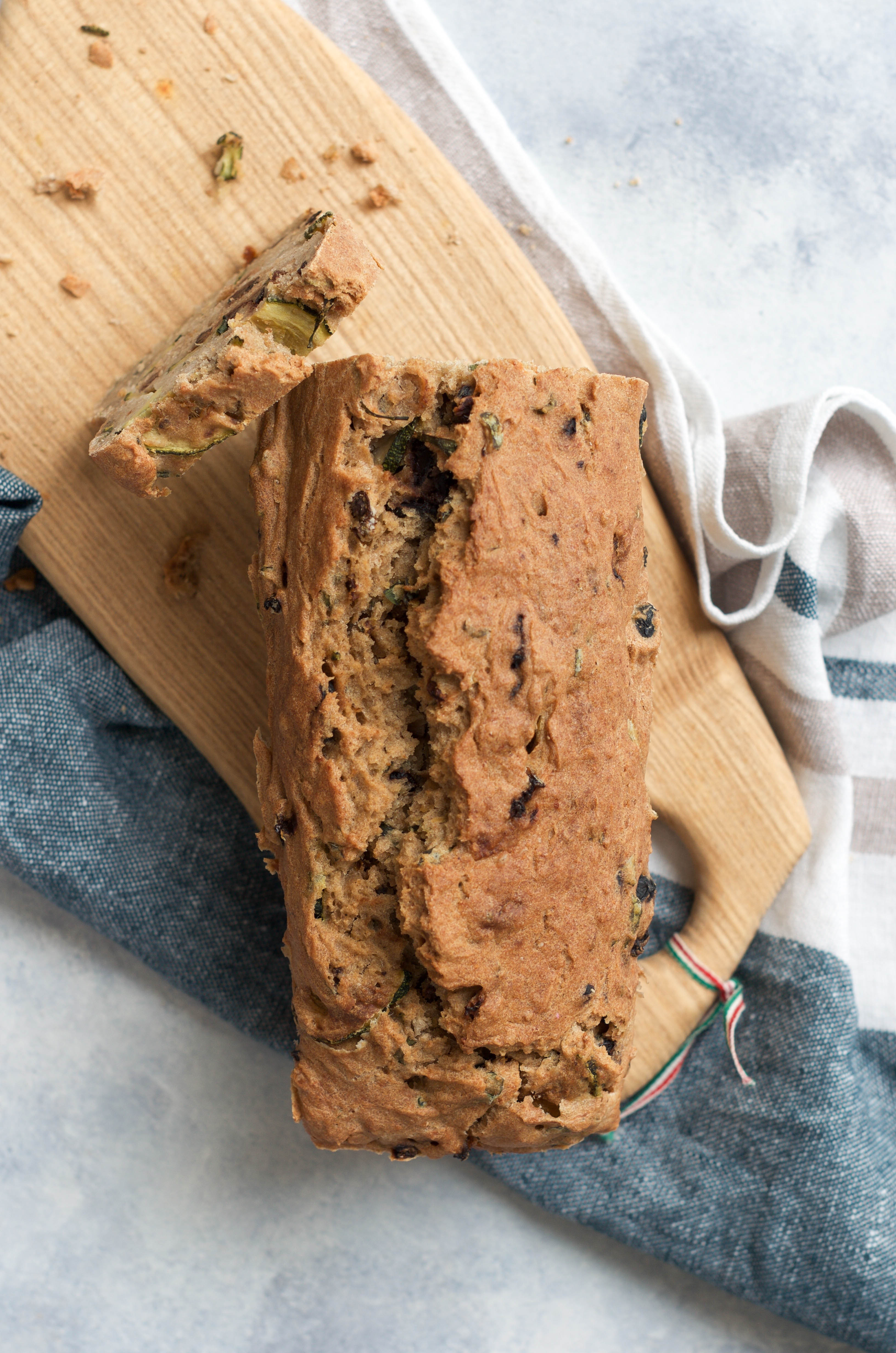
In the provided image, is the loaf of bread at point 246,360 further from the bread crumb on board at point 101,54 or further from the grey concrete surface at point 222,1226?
the grey concrete surface at point 222,1226

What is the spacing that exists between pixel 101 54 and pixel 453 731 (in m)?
1.89

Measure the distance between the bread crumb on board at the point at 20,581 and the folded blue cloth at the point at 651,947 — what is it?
3cm

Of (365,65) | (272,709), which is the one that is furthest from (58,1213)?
(365,65)

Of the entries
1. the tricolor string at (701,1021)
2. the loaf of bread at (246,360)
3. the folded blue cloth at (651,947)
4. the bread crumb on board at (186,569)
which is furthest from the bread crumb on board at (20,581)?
the tricolor string at (701,1021)

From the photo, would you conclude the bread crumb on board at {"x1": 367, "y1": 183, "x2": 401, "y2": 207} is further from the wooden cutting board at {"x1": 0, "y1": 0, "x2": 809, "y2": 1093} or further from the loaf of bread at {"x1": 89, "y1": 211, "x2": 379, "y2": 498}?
the loaf of bread at {"x1": 89, "y1": 211, "x2": 379, "y2": 498}

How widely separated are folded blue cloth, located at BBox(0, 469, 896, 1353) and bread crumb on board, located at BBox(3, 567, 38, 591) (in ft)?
0.09

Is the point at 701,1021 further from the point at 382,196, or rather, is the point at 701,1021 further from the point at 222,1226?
the point at 382,196

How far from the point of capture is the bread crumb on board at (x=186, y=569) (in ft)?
8.10

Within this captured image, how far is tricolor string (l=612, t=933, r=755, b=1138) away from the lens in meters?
2.67

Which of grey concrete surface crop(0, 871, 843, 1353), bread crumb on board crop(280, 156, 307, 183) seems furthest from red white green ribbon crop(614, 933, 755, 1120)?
bread crumb on board crop(280, 156, 307, 183)

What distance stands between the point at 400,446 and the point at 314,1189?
227 cm

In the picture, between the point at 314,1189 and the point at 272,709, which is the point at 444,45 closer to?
the point at 272,709

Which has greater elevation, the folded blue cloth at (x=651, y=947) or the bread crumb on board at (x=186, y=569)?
the bread crumb on board at (x=186, y=569)

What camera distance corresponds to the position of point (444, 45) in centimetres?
257
